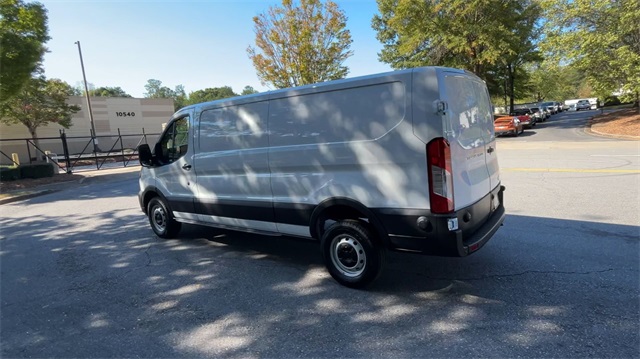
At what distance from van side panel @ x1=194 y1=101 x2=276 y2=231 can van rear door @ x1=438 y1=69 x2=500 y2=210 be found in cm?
210

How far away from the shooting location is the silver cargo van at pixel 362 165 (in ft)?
10.8

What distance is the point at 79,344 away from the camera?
3150 millimetres

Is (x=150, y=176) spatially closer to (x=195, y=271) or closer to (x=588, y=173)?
(x=195, y=271)

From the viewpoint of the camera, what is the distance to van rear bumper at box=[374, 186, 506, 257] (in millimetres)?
3301

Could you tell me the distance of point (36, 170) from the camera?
52.6ft

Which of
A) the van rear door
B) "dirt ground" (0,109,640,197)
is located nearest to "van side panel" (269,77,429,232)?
the van rear door

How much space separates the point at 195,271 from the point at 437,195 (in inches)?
122

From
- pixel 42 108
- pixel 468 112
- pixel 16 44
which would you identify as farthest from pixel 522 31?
pixel 42 108

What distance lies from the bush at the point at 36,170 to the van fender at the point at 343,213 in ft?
55.4

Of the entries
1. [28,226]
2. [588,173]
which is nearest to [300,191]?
[28,226]

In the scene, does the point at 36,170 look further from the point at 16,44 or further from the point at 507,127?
A: the point at 507,127

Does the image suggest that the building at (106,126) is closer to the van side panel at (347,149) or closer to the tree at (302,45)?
the tree at (302,45)

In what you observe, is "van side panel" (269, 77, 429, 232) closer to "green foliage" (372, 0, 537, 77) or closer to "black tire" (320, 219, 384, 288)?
"black tire" (320, 219, 384, 288)

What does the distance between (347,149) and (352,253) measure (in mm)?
1095
